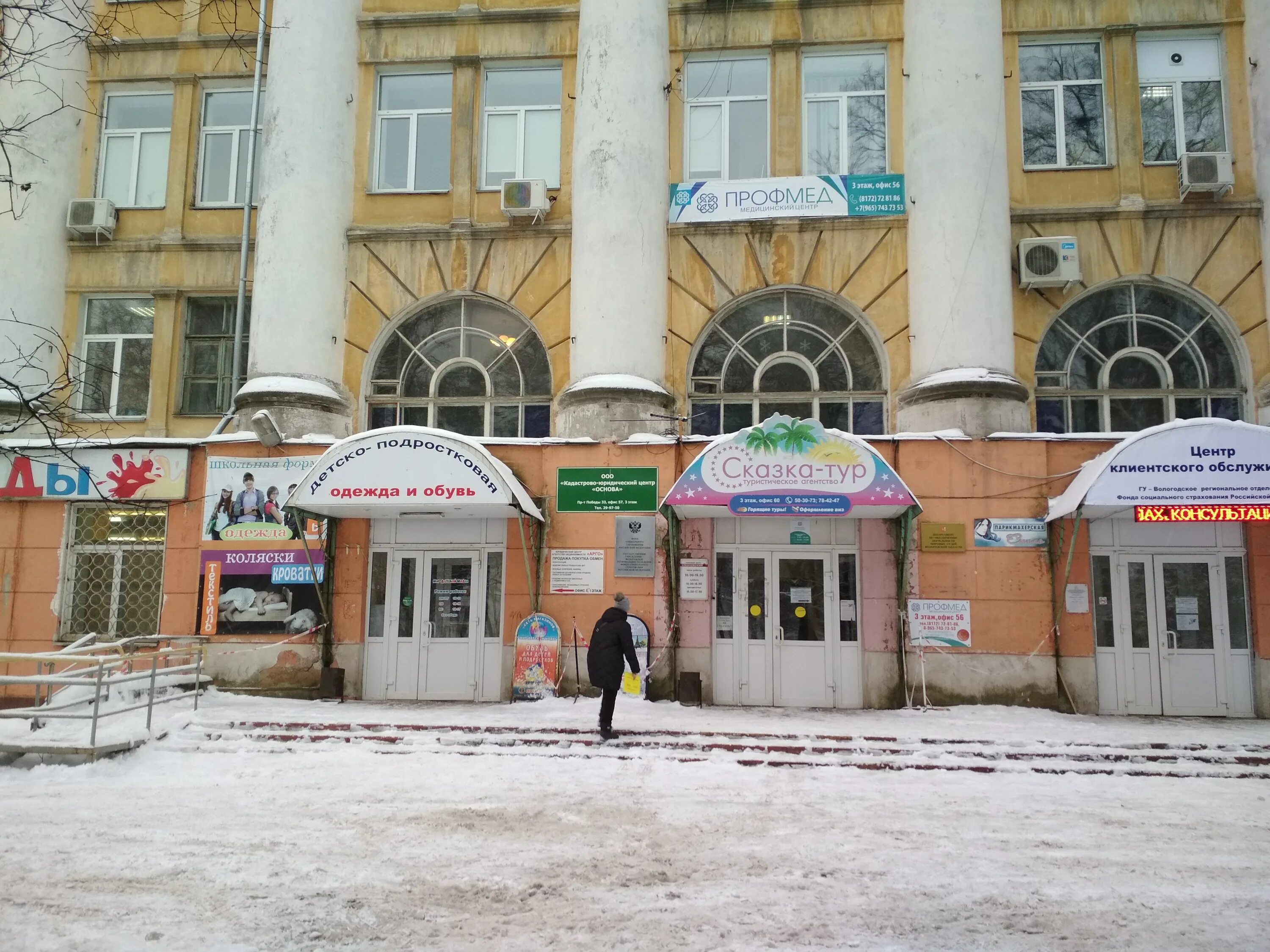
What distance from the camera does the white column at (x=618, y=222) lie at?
1386cm

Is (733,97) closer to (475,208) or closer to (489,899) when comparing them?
(475,208)

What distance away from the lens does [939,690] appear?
12633 mm

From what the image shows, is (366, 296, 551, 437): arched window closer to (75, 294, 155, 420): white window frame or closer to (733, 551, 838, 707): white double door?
(75, 294, 155, 420): white window frame

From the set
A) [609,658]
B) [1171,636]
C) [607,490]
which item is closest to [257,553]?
[607,490]

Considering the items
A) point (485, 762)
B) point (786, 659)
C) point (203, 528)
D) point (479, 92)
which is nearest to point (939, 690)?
point (786, 659)

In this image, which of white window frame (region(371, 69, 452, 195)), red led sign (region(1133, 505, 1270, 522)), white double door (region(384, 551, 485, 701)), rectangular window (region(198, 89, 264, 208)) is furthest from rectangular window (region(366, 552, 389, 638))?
red led sign (region(1133, 505, 1270, 522))

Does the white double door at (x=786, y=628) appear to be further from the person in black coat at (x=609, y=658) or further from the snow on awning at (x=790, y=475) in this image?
the person in black coat at (x=609, y=658)

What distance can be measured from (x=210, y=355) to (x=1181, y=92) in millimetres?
16366

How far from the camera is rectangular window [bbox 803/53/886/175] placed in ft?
49.1

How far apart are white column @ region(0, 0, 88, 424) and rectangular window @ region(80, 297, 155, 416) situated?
1.73 ft

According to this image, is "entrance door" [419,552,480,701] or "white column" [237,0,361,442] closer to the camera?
"entrance door" [419,552,480,701]

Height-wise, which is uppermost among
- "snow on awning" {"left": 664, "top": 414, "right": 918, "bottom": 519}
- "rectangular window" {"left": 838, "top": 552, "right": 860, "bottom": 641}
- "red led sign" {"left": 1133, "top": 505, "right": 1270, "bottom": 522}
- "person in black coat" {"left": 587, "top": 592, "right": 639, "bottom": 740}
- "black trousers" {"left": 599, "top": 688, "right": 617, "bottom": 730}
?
"snow on awning" {"left": 664, "top": 414, "right": 918, "bottom": 519}

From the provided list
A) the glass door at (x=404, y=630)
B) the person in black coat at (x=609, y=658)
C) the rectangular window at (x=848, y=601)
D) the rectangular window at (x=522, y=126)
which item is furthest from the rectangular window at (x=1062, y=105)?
the glass door at (x=404, y=630)

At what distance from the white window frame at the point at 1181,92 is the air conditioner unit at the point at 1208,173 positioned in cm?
47
